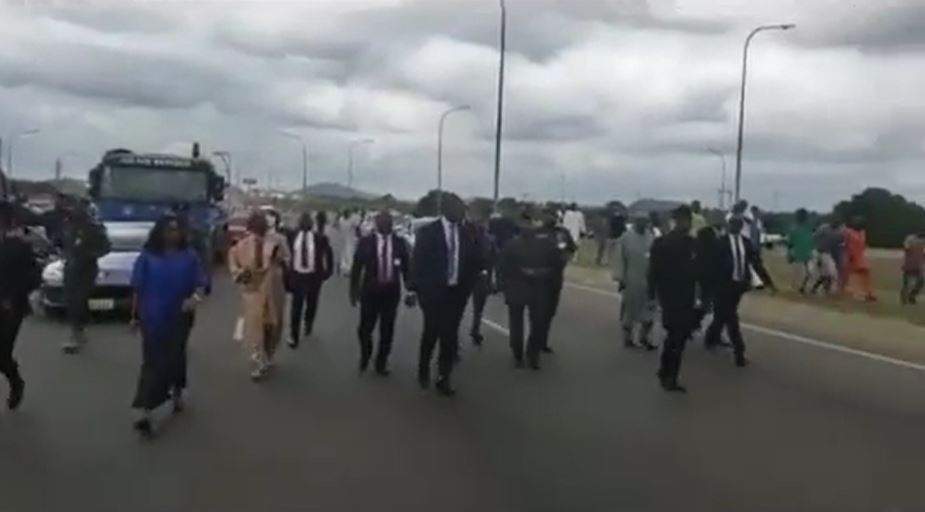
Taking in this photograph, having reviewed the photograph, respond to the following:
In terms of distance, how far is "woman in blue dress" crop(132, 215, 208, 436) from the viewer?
1305 cm

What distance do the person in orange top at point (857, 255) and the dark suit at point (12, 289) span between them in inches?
825

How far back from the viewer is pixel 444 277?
1611 centimetres

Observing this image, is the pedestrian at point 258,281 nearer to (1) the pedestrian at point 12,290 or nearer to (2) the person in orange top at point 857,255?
(1) the pedestrian at point 12,290

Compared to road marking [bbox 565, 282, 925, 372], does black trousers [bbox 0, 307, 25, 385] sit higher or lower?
higher

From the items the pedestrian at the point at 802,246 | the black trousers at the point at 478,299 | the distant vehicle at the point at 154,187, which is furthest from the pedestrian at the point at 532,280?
the distant vehicle at the point at 154,187

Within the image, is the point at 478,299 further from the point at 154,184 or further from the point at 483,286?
the point at 154,184

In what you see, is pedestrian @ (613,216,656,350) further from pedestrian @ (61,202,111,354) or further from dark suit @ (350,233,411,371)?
pedestrian @ (61,202,111,354)

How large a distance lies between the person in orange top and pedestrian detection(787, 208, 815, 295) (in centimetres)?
82

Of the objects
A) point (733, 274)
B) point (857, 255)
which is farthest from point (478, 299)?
point (857, 255)

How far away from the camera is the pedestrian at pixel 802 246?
112 feet

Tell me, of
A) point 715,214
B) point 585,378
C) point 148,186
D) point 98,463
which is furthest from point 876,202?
point 98,463

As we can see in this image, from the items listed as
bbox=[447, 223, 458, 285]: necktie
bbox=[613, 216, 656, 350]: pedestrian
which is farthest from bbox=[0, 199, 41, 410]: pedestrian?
bbox=[613, 216, 656, 350]: pedestrian

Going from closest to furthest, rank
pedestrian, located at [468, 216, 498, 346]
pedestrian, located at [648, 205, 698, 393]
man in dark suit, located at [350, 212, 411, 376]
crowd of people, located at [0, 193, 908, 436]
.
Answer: crowd of people, located at [0, 193, 908, 436] → pedestrian, located at [648, 205, 698, 393] → man in dark suit, located at [350, 212, 411, 376] → pedestrian, located at [468, 216, 498, 346]

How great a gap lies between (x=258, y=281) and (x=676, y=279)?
13.6ft
